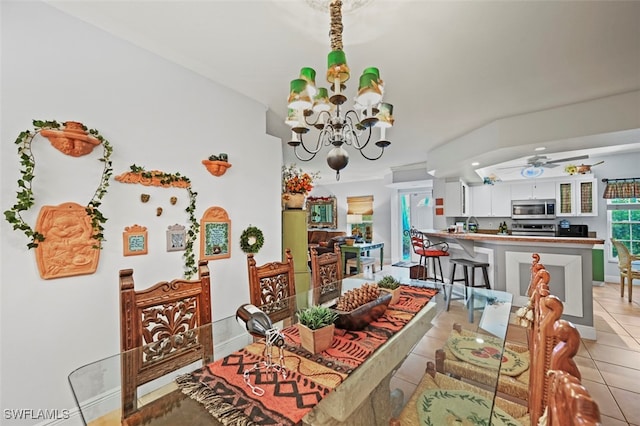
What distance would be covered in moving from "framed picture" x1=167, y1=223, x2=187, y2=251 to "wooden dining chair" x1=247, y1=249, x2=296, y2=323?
0.70 meters

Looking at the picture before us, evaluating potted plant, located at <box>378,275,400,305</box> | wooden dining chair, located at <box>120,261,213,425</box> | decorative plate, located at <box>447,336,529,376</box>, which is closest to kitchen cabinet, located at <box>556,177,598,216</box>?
decorative plate, located at <box>447,336,529,376</box>

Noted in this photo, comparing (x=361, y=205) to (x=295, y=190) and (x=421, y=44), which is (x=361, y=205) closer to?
(x=295, y=190)

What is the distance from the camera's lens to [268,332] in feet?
3.30

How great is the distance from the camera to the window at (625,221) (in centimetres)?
496

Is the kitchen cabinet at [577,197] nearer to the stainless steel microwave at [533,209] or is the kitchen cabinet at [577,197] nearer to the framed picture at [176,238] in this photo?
the stainless steel microwave at [533,209]

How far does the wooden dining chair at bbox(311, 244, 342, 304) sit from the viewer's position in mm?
2274

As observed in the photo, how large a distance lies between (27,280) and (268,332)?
5.25 feet

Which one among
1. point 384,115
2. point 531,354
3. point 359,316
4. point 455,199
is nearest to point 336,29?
point 384,115

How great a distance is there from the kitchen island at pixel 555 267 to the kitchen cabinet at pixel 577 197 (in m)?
2.87

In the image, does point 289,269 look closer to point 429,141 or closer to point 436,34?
point 436,34

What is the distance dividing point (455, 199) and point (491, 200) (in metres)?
1.10

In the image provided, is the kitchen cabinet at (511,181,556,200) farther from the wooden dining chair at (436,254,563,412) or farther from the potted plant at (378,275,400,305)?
the potted plant at (378,275,400,305)

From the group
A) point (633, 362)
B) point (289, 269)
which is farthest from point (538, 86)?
point (289, 269)

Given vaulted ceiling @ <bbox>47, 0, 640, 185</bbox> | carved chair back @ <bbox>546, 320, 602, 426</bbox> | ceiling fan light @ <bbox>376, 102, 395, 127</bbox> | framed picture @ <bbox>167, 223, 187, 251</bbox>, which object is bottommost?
carved chair back @ <bbox>546, 320, 602, 426</bbox>
